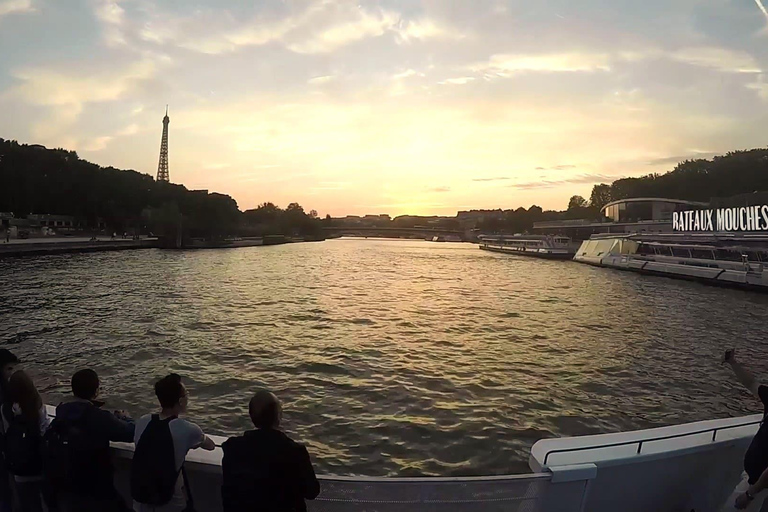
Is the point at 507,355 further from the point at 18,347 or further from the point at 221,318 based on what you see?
the point at 18,347

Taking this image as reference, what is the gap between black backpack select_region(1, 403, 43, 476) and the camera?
3457 mm

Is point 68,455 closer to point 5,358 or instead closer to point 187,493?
point 187,493

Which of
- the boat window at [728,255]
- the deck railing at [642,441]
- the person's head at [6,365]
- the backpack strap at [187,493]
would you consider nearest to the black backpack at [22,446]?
the person's head at [6,365]

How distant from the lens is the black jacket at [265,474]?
9.25ft

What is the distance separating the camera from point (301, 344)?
1667 cm

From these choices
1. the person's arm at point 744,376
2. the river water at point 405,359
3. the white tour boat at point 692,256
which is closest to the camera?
the person's arm at point 744,376

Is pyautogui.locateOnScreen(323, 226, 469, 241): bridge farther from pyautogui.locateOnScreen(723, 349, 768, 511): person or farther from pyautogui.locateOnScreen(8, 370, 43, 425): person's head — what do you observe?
pyautogui.locateOnScreen(8, 370, 43, 425): person's head

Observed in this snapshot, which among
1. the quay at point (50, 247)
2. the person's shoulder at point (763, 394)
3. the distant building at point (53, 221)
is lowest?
the person's shoulder at point (763, 394)

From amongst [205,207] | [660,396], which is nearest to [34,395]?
[660,396]

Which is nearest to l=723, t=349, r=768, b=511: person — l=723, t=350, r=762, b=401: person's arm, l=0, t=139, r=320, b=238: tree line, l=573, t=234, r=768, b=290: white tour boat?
l=723, t=350, r=762, b=401: person's arm

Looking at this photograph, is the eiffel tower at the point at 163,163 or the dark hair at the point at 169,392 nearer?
the dark hair at the point at 169,392

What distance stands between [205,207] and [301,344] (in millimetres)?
85047

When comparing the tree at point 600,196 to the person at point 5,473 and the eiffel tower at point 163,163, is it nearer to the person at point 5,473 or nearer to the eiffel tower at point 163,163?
the eiffel tower at point 163,163

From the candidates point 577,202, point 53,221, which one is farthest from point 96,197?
point 577,202
